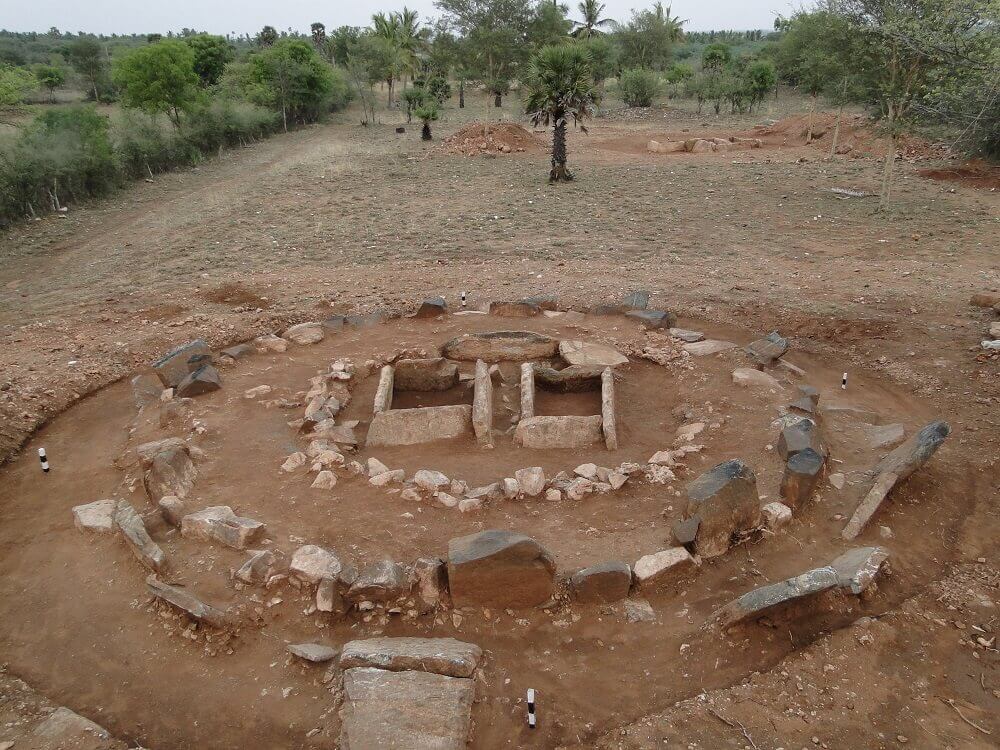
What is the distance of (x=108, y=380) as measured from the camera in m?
9.16

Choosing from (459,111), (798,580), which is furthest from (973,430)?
(459,111)

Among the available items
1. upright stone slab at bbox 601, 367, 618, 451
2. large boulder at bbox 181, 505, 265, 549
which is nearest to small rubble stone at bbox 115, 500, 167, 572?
large boulder at bbox 181, 505, 265, 549

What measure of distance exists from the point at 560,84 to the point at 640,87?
26.1m

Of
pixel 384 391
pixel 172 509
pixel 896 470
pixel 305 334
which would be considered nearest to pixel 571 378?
pixel 384 391

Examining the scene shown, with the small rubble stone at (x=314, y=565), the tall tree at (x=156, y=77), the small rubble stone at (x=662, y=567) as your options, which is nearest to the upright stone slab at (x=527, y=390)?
the small rubble stone at (x=662, y=567)

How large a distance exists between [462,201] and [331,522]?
14064 mm

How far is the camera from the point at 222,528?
5.71 metres

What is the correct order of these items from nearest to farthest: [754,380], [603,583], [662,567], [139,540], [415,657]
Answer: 1. [415,657]
2. [603,583]
3. [662,567]
4. [139,540]
5. [754,380]

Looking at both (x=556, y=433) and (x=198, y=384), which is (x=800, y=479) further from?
(x=198, y=384)

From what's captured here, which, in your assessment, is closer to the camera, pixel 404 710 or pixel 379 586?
pixel 404 710

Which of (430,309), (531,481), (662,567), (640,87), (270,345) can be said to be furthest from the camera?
(640,87)

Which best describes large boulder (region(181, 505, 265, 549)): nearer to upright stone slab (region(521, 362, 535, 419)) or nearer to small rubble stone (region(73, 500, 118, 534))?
small rubble stone (region(73, 500, 118, 534))

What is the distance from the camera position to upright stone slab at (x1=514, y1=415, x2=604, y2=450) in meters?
7.29

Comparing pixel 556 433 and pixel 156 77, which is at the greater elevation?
pixel 156 77
